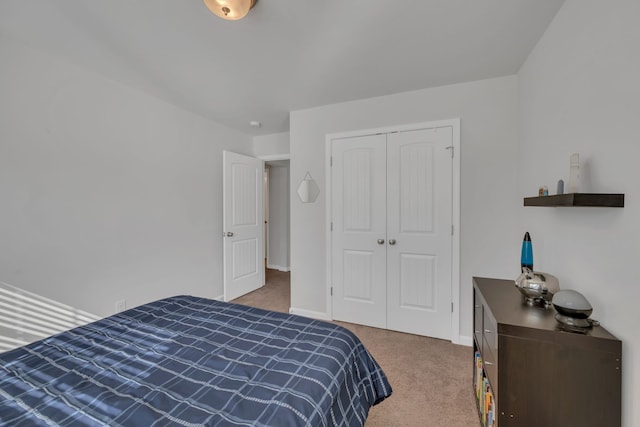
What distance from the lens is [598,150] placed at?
44.7 inches

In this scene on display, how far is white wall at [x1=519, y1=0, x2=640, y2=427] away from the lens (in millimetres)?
929

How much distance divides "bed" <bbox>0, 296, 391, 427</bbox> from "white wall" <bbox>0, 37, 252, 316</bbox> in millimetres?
1018

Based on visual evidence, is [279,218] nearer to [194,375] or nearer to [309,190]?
[309,190]

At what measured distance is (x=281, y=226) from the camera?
5461 millimetres

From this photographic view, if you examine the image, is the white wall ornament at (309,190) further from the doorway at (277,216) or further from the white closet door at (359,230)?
the doorway at (277,216)

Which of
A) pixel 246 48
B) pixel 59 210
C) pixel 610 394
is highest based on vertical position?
pixel 246 48

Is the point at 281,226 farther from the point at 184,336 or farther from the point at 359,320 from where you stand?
the point at 184,336

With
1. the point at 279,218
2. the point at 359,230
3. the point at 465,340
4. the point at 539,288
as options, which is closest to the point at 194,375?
the point at 539,288

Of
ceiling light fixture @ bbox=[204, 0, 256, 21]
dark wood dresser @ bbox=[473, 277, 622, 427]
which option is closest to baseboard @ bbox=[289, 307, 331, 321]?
dark wood dresser @ bbox=[473, 277, 622, 427]

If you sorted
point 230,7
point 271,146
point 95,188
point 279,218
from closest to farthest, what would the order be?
point 230,7, point 95,188, point 271,146, point 279,218

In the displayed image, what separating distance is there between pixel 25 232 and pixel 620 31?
342cm

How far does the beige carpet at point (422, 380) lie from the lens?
1610 millimetres

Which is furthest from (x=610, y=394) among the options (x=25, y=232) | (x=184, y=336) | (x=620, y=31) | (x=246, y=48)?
(x=25, y=232)

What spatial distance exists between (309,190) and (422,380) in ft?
6.65
